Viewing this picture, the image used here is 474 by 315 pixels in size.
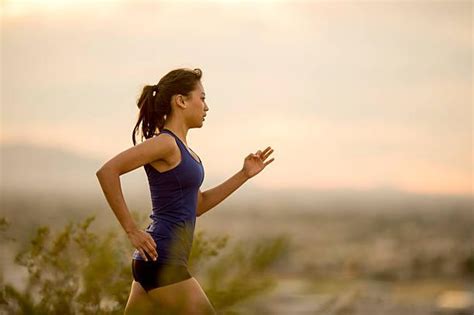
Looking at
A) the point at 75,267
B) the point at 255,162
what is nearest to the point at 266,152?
the point at 255,162

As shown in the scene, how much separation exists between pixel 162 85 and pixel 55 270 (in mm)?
2055

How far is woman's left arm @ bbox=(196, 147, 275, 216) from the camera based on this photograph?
183 inches

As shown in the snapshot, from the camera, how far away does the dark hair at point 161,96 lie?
4.26m

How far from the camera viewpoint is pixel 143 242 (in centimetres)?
385

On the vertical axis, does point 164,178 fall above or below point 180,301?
above

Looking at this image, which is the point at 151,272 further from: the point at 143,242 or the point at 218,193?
the point at 218,193

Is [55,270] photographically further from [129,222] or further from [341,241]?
[341,241]

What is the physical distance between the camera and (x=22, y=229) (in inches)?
193

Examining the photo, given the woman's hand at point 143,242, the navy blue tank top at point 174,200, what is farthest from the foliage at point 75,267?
the woman's hand at point 143,242

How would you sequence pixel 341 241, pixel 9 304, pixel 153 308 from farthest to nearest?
1. pixel 341 241
2. pixel 9 304
3. pixel 153 308

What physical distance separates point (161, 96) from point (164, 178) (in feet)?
1.20

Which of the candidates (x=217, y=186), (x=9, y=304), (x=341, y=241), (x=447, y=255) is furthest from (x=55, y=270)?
(x=341, y=241)

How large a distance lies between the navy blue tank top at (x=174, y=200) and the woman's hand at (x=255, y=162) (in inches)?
22.1

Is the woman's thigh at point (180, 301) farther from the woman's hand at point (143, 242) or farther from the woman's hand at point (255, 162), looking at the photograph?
the woman's hand at point (255, 162)
